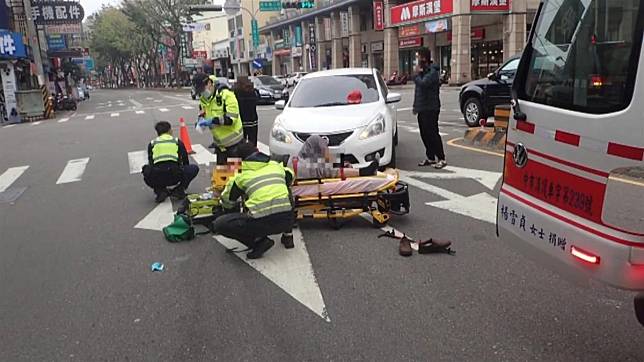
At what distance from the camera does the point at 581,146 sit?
2.68 meters

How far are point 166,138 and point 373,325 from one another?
4.74m

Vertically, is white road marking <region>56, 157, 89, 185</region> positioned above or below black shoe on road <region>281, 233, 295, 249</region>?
below

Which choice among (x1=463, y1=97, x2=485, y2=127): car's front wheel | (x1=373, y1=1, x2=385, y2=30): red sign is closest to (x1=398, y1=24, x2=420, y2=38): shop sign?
(x1=373, y1=1, x2=385, y2=30): red sign

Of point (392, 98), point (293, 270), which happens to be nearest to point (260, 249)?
point (293, 270)

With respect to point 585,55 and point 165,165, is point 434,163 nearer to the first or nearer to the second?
point 165,165

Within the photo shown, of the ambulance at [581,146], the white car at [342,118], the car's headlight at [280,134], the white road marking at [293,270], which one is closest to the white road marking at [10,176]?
the car's headlight at [280,134]

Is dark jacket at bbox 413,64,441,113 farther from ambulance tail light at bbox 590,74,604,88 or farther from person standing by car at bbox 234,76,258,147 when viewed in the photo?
ambulance tail light at bbox 590,74,604,88

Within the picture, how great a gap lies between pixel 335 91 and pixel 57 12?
30016mm

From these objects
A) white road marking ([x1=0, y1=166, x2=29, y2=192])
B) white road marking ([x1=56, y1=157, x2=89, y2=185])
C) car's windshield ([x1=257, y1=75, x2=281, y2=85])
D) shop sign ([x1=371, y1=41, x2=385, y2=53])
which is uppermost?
shop sign ([x1=371, y1=41, x2=385, y2=53])

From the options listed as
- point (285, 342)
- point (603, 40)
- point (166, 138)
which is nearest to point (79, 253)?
point (166, 138)

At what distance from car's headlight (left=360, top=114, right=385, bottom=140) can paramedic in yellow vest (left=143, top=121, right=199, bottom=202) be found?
2.42 meters

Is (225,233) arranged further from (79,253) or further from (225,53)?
(225,53)

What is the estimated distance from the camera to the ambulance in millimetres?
2445

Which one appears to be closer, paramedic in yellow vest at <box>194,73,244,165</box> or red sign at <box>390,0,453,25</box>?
paramedic in yellow vest at <box>194,73,244,165</box>
